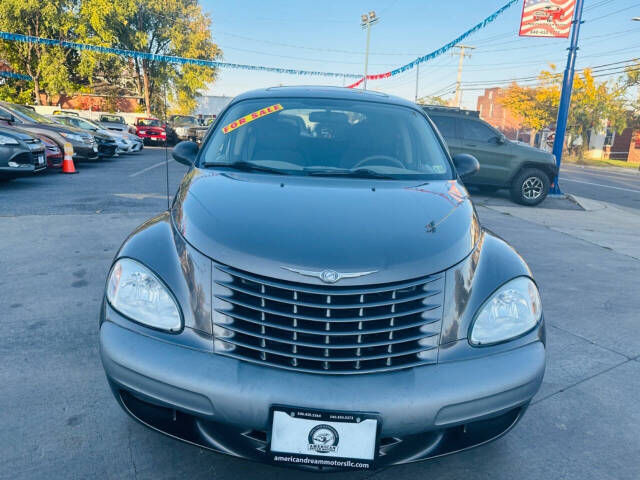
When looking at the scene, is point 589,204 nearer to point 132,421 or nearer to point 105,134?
point 132,421

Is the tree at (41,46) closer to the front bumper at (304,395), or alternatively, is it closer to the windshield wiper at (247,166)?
the windshield wiper at (247,166)

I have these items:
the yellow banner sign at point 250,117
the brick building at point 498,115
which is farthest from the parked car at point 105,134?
A: the brick building at point 498,115

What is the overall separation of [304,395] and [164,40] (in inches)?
1507

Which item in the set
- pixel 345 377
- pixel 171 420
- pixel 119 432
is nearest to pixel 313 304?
pixel 345 377

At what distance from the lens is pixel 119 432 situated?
219cm

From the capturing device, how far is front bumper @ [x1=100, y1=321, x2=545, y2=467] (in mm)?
1562

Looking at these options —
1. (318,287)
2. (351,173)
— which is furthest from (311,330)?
(351,173)

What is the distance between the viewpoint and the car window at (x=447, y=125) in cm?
1023

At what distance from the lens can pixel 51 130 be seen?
37.8 feet

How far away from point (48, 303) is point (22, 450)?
1.76m

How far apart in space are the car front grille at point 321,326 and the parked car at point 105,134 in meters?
14.7

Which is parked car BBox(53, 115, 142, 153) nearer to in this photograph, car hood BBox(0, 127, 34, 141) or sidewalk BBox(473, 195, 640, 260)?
car hood BBox(0, 127, 34, 141)

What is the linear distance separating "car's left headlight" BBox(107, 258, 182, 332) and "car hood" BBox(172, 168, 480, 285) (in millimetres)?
226

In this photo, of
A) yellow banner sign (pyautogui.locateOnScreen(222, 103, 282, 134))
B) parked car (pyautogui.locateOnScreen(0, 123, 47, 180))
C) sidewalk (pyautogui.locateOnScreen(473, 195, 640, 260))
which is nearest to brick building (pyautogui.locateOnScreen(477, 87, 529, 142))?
sidewalk (pyautogui.locateOnScreen(473, 195, 640, 260))
